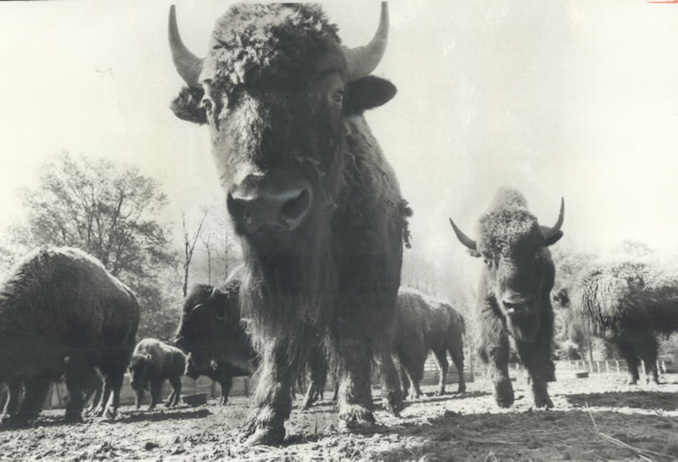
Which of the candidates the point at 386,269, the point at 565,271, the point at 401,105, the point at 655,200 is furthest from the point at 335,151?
the point at 655,200

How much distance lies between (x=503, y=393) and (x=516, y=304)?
49 cm

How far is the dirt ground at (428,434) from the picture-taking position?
1.67 meters

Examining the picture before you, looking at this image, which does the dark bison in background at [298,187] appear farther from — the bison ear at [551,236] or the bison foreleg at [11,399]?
the bison foreleg at [11,399]

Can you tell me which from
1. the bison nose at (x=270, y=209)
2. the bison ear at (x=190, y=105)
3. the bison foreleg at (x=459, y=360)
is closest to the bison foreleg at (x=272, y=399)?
the bison nose at (x=270, y=209)

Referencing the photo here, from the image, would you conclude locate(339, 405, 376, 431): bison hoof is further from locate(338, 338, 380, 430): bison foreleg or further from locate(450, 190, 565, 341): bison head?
locate(450, 190, 565, 341): bison head

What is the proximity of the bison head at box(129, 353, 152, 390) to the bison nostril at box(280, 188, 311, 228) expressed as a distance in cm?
212

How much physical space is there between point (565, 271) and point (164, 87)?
96.3 inches

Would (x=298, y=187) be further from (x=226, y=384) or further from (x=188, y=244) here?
(x=226, y=384)

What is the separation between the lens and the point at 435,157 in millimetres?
2730

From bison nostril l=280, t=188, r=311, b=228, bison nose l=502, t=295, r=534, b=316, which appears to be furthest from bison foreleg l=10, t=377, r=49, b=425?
bison nose l=502, t=295, r=534, b=316

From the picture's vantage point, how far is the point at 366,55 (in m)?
2.19

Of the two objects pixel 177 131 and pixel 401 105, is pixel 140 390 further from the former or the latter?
pixel 401 105

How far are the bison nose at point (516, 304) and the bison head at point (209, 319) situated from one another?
4.76ft

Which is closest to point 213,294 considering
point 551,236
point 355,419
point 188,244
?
point 188,244
